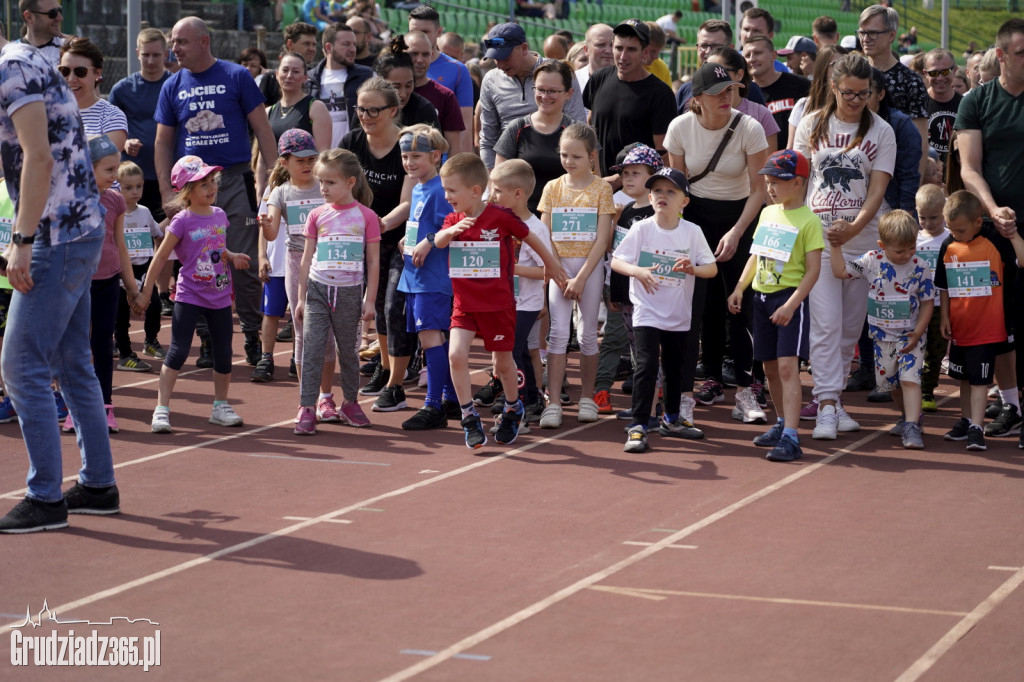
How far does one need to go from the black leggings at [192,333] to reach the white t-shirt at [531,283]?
181 cm

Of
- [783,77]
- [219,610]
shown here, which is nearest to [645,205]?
[783,77]

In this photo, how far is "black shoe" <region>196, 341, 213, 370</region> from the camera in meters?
10.6

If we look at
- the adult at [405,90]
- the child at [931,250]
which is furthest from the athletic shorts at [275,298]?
the child at [931,250]

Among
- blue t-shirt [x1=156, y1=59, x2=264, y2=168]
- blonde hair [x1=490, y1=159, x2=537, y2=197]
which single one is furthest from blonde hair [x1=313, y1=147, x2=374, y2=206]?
blue t-shirt [x1=156, y1=59, x2=264, y2=168]

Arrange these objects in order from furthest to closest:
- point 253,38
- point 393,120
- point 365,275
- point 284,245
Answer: point 253,38, point 284,245, point 393,120, point 365,275

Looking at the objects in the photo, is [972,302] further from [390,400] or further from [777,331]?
[390,400]

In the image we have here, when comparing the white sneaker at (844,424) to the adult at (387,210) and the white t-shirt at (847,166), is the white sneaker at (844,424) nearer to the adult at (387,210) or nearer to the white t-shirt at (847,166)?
the white t-shirt at (847,166)

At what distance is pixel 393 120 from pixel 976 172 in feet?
12.5

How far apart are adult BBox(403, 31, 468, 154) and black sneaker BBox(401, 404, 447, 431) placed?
2793mm

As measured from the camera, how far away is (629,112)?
9672 millimetres

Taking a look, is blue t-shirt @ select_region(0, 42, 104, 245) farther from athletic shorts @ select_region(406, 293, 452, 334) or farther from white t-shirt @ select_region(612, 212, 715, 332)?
white t-shirt @ select_region(612, 212, 715, 332)

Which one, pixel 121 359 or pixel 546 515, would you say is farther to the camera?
pixel 121 359

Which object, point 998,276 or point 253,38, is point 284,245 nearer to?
point 998,276

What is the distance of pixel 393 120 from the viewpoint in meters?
9.52
